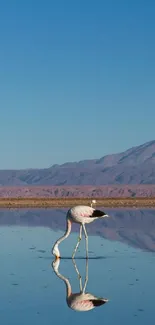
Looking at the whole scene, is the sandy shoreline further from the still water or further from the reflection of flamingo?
the reflection of flamingo

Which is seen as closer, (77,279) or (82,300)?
(82,300)

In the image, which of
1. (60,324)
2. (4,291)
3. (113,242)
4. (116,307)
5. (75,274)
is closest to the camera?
(60,324)

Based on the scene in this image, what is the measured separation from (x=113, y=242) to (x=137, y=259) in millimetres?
4674

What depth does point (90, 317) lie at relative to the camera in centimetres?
1036

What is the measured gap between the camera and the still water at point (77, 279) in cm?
1044

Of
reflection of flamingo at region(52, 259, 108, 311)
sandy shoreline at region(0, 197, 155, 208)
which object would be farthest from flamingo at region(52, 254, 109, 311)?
sandy shoreline at region(0, 197, 155, 208)

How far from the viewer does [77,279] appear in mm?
13734

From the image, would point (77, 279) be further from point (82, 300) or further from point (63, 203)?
point (63, 203)

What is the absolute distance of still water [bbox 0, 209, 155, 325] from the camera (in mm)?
10438

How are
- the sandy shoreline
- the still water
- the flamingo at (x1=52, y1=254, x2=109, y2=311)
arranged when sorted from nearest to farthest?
the still water, the flamingo at (x1=52, y1=254, x2=109, y2=311), the sandy shoreline

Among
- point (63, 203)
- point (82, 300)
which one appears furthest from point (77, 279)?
point (63, 203)

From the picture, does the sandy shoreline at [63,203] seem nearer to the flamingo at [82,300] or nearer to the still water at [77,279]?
the still water at [77,279]

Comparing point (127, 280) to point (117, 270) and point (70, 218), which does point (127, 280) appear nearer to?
point (117, 270)

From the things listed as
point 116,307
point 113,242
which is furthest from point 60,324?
point 113,242
